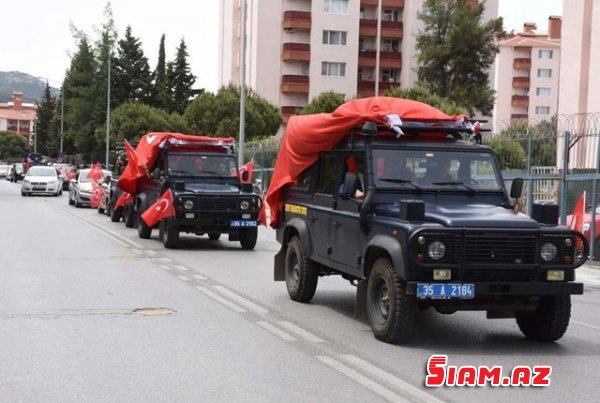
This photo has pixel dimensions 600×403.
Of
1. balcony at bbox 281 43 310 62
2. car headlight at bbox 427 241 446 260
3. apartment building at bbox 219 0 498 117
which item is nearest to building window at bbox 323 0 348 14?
apartment building at bbox 219 0 498 117

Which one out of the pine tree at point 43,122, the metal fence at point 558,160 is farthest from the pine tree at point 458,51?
the pine tree at point 43,122

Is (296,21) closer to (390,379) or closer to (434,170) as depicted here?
(434,170)

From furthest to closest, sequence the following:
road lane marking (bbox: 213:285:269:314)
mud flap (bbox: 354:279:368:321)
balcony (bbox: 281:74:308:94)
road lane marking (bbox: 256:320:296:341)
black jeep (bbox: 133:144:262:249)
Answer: balcony (bbox: 281:74:308:94) < black jeep (bbox: 133:144:262:249) < road lane marking (bbox: 213:285:269:314) < mud flap (bbox: 354:279:368:321) < road lane marking (bbox: 256:320:296:341)

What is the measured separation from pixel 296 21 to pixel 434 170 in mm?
67214

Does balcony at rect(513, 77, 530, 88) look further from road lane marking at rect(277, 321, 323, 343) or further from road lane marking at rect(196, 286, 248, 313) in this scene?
road lane marking at rect(277, 321, 323, 343)

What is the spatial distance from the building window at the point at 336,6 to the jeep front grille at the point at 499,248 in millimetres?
70442

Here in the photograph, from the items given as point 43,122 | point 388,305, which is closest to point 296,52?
point 388,305

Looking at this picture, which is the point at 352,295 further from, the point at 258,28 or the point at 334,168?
the point at 258,28

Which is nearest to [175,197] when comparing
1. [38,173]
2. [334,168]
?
[334,168]

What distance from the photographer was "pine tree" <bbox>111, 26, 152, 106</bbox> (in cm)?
9338

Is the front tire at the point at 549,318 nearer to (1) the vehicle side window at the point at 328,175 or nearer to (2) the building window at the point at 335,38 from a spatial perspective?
(1) the vehicle side window at the point at 328,175

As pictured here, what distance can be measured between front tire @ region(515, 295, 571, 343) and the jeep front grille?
2.34 feet

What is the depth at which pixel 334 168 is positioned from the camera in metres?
10.6

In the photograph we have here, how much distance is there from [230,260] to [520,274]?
9200 millimetres
